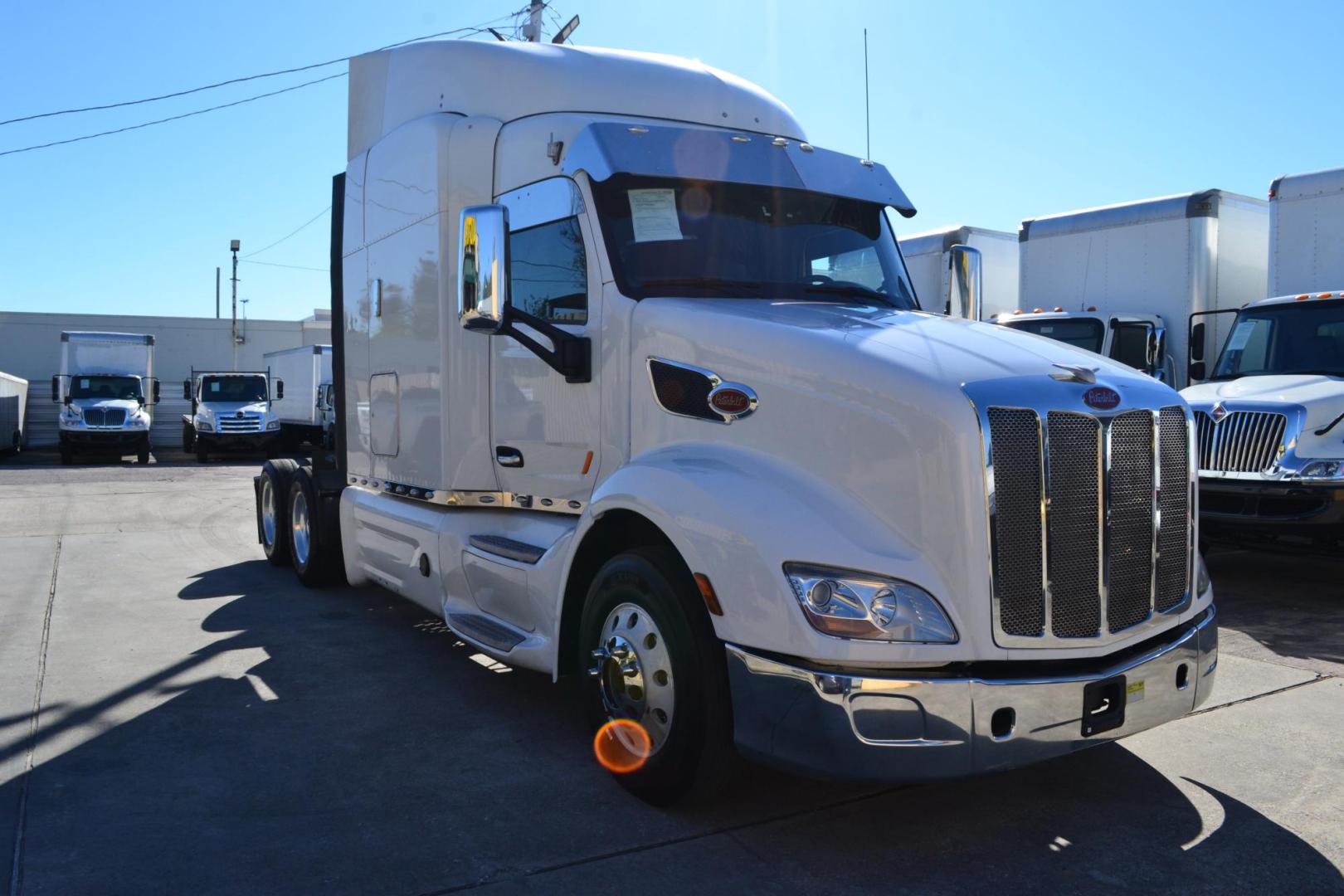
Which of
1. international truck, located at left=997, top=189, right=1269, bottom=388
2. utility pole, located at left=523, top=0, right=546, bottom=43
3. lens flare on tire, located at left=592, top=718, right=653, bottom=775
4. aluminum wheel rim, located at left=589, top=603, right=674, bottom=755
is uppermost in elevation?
utility pole, located at left=523, top=0, right=546, bottom=43

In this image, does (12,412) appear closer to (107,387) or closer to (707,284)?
(107,387)

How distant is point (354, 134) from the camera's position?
757 centimetres

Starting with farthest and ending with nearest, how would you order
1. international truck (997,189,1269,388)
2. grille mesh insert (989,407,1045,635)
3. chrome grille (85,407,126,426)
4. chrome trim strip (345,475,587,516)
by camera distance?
1. chrome grille (85,407,126,426)
2. international truck (997,189,1269,388)
3. chrome trim strip (345,475,587,516)
4. grille mesh insert (989,407,1045,635)

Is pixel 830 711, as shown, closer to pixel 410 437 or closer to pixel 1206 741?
pixel 1206 741

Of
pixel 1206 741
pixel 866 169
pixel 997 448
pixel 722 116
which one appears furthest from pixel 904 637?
pixel 722 116

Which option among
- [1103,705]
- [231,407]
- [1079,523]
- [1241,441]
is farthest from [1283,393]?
[231,407]

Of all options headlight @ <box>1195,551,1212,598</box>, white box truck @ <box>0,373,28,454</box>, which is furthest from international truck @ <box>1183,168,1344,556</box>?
white box truck @ <box>0,373,28,454</box>

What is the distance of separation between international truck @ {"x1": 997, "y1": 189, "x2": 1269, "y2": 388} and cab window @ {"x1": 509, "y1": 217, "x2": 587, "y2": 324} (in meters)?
7.45

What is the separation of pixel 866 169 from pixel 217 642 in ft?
16.1

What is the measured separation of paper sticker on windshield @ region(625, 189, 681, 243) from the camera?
489cm

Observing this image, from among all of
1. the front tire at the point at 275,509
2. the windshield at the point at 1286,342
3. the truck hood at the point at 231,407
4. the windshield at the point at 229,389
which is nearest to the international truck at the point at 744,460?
the front tire at the point at 275,509

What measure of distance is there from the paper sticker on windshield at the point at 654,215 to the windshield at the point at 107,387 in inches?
1021

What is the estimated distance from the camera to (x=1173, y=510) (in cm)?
411

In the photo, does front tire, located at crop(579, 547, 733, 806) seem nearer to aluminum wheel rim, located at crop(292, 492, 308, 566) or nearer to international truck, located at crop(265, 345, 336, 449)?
aluminum wheel rim, located at crop(292, 492, 308, 566)
